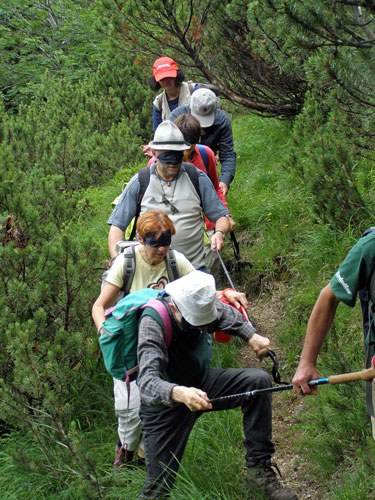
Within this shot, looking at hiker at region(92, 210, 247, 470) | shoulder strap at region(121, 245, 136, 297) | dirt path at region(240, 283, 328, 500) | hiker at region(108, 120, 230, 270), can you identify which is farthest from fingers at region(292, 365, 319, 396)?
hiker at region(108, 120, 230, 270)

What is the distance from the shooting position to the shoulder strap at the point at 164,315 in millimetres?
3100

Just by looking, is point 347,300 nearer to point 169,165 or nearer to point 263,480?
point 263,480

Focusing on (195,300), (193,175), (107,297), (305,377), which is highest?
(193,175)

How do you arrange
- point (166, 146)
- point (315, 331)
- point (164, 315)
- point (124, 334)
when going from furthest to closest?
1. point (166, 146)
2. point (124, 334)
3. point (164, 315)
4. point (315, 331)

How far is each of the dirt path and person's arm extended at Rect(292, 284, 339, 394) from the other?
1.33 meters

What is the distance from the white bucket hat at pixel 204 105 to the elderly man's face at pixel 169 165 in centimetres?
122

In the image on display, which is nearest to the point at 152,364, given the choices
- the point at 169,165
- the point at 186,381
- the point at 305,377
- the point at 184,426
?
the point at 186,381

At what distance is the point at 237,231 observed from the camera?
7461 millimetres

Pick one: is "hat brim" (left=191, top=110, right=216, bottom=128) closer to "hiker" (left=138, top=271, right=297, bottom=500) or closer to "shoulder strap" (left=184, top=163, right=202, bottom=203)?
"shoulder strap" (left=184, top=163, right=202, bottom=203)

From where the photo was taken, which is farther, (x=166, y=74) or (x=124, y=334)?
(x=166, y=74)

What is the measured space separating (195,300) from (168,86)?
366 cm

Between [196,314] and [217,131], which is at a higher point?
[217,131]

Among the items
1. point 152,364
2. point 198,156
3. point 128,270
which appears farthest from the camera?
point 198,156

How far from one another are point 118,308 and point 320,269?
293cm
